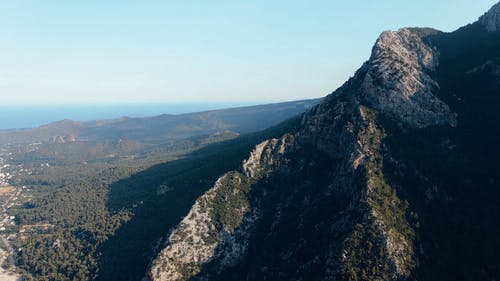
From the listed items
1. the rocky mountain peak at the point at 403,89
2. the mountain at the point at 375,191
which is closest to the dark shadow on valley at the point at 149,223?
the mountain at the point at 375,191

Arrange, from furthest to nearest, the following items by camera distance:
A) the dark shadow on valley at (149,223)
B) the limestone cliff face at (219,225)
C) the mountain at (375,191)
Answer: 1. the dark shadow on valley at (149,223)
2. the limestone cliff face at (219,225)
3. the mountain at (375,191)

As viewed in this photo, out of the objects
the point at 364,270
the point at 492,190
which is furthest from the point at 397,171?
the point at 364,270

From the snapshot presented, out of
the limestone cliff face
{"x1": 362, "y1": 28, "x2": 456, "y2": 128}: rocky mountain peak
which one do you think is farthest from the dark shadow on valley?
{"x1": 362, "y1": 28, "x2": 456, "y2": 128}: rocky mountain peak

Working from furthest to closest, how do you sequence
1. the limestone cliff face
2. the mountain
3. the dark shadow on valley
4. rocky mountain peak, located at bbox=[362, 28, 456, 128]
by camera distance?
rocky mountain peak, located at bbox=[362, 28, 456, 128]
the dark shadow on valley
the limestone cliff face
the mountain

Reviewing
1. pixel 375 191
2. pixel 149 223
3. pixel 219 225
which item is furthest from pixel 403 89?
pixel 149 223

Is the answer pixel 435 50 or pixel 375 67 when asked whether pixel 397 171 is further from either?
pixel 435 50

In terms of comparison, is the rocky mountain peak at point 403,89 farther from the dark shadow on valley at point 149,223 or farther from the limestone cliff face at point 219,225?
the dark shadow on valley at point 149,223

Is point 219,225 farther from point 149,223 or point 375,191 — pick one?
point 375,191

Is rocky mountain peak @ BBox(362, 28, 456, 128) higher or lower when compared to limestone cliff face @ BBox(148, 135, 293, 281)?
higher

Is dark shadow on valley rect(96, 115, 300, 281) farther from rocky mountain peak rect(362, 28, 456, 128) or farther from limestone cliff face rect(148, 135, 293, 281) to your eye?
rocky mountain peak rect(362, 28, 456, 128)
